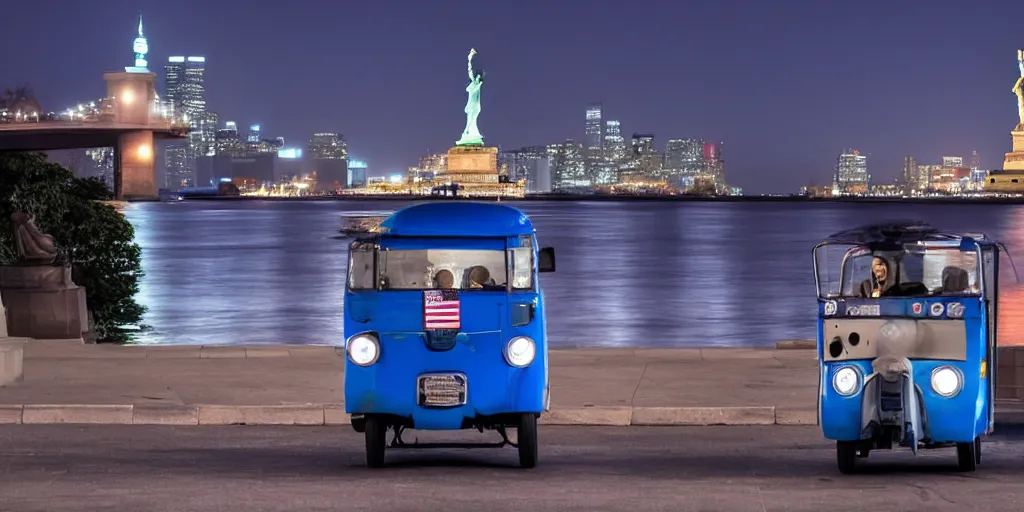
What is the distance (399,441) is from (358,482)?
117 centimetres

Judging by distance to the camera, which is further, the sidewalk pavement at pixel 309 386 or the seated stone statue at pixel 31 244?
the seated stone statue at pixel 31 244

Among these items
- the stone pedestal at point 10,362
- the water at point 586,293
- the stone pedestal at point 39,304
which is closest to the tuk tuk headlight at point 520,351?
the stone pedestal at point 10,362

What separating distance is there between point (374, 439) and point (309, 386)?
15.1 feet

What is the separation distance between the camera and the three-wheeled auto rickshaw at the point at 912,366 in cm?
1041

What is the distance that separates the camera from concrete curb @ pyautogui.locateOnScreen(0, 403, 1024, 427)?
535 inches

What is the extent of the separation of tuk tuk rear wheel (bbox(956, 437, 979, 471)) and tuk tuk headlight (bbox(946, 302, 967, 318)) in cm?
92

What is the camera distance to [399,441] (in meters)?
11.4

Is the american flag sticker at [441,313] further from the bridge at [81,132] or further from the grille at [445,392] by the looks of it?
the bridge at [81,132]

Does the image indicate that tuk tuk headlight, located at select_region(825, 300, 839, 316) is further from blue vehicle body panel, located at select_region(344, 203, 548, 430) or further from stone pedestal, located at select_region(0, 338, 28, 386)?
stone pedestal, located at select_region(0, 338, 28, 386)

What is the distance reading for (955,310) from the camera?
10.4 metres

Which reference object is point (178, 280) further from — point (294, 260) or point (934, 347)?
point (934, 347)

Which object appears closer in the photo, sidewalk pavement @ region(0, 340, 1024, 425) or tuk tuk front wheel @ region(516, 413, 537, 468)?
tuk tuk front wheel @ region(516, 413, 537, 468)

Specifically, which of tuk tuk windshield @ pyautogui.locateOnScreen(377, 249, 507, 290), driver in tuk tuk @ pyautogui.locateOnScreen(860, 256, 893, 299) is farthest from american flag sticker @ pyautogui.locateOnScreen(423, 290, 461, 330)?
driver in tuk tuk @ pyautogui.locateOnScreen(860, 256, 893, 299)

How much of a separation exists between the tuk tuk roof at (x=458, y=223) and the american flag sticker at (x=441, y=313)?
54 centimetres
